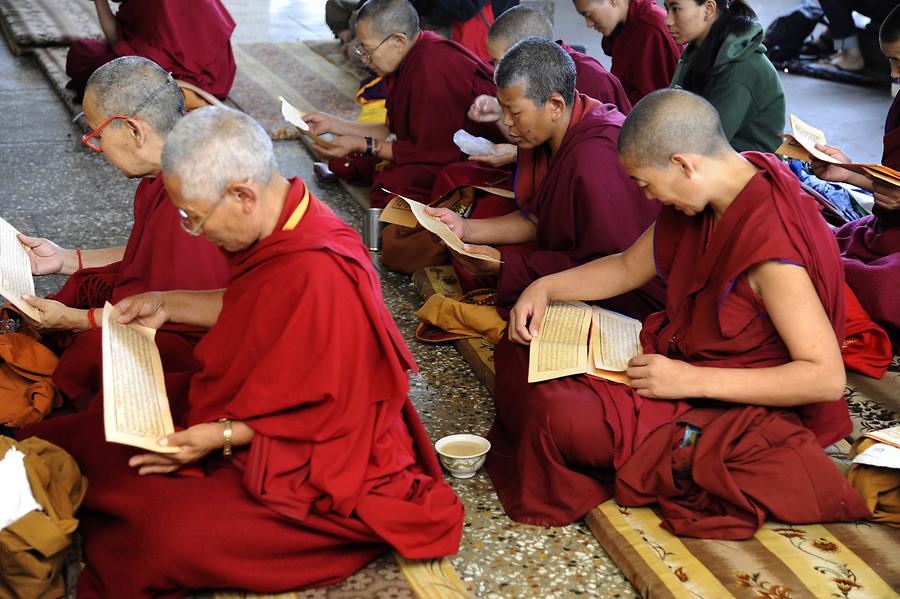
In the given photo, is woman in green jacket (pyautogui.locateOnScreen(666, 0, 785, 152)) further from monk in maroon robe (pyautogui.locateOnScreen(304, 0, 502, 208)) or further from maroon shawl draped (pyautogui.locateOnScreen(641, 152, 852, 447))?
maroon shawl draped (pyautogui.locateOnScreen(641, 152, 852, 447))

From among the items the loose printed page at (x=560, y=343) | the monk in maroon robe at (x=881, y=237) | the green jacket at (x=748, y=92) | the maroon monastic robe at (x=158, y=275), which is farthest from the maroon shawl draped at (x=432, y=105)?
the maroon monastic robe at (x=158, y=275)

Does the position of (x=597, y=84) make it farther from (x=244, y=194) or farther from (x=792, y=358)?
(x=244, y=194)

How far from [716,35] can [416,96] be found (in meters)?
1.50

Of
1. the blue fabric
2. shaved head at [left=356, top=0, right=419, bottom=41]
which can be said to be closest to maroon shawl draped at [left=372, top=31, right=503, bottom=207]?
shaved head at [left=356, top=0, right=419, bottom=41]

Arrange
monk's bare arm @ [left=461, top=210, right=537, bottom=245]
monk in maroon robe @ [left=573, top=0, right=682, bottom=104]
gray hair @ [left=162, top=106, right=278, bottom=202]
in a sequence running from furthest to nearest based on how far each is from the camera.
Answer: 1. monk in maroon robe @ [left=573, top=0, right=682, bottom=104]
2. monk's bare arm @ [left=461, top=210, right=537, bottom=245]
3. gray hair @ [left=162, top=106, right=278, bottom=202]

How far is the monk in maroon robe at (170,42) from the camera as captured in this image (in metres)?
7.50

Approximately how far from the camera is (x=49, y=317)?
3281 millimetres

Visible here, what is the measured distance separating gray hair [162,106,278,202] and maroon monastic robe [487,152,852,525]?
1.17m

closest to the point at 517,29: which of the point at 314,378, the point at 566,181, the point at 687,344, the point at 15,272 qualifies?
the point at 566,181

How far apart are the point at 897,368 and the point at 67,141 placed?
539 centimetres

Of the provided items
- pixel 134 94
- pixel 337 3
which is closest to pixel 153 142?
pixel 134 94

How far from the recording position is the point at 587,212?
3.79 metres

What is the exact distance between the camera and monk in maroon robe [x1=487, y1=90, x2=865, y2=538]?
2859 millimetres

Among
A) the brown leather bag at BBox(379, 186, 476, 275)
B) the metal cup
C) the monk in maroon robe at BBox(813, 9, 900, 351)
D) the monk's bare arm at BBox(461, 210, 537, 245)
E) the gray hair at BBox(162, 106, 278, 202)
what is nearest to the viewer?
the gray hair at BBox(162, 106, 278, 202)
